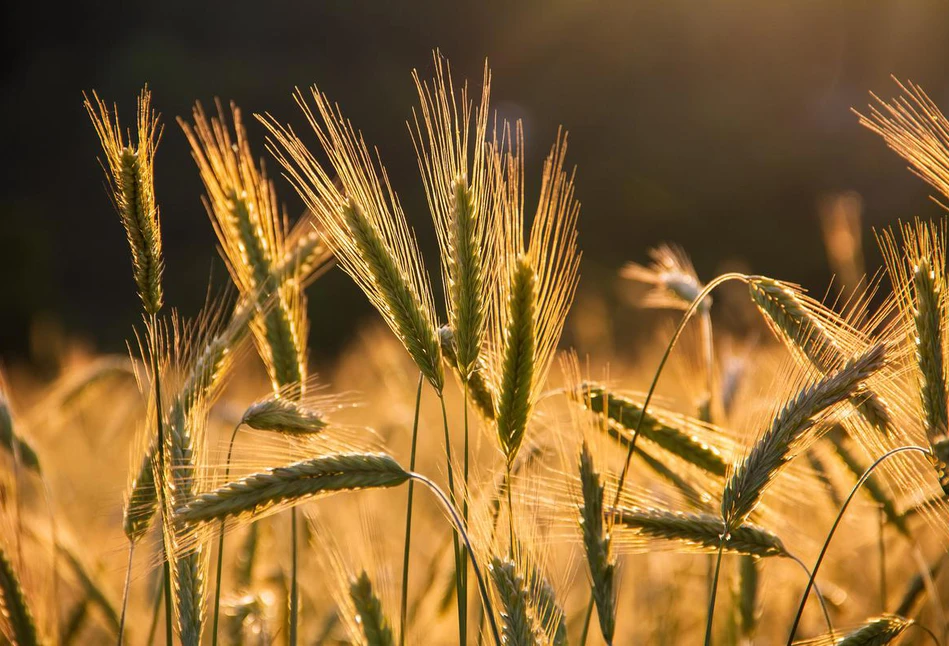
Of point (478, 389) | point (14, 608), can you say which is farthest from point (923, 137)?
point (14, 608)

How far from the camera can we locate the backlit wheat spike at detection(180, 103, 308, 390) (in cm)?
160

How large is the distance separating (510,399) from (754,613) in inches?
40.0

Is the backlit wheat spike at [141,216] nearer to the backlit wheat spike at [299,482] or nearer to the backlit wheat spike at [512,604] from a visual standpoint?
the backlit wheat spike at [299,482]

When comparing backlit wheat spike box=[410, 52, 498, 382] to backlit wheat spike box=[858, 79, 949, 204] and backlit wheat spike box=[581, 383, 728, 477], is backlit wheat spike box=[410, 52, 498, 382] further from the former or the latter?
backlit wheat spike box=[858, 79, 949, 204]

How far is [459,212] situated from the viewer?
4.22 feet

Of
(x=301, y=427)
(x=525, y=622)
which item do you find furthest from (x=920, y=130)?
(x=301, y=427)

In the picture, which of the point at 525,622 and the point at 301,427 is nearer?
the point at 525,622

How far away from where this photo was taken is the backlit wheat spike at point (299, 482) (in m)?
1.14

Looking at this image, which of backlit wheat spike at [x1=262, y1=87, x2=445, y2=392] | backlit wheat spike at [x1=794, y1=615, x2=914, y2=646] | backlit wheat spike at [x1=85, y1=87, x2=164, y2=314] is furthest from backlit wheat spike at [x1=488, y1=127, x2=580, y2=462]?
backlit wheat spike at [x1=794, y1=615, x2=914, y2=646]

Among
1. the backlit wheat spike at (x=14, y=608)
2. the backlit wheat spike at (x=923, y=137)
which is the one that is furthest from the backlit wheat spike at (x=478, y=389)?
the backlit wheat spike at (x=14, y=608)

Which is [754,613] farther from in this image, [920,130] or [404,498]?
[404,498]

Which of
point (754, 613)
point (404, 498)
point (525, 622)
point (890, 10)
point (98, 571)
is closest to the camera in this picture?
point (525, 622)

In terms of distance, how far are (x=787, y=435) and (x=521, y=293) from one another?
0.48m

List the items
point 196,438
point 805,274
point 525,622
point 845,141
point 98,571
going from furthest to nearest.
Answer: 1. point 845,141
2. point 805,274
3. point 98,571
4. point 196,438
5. point 525,622
